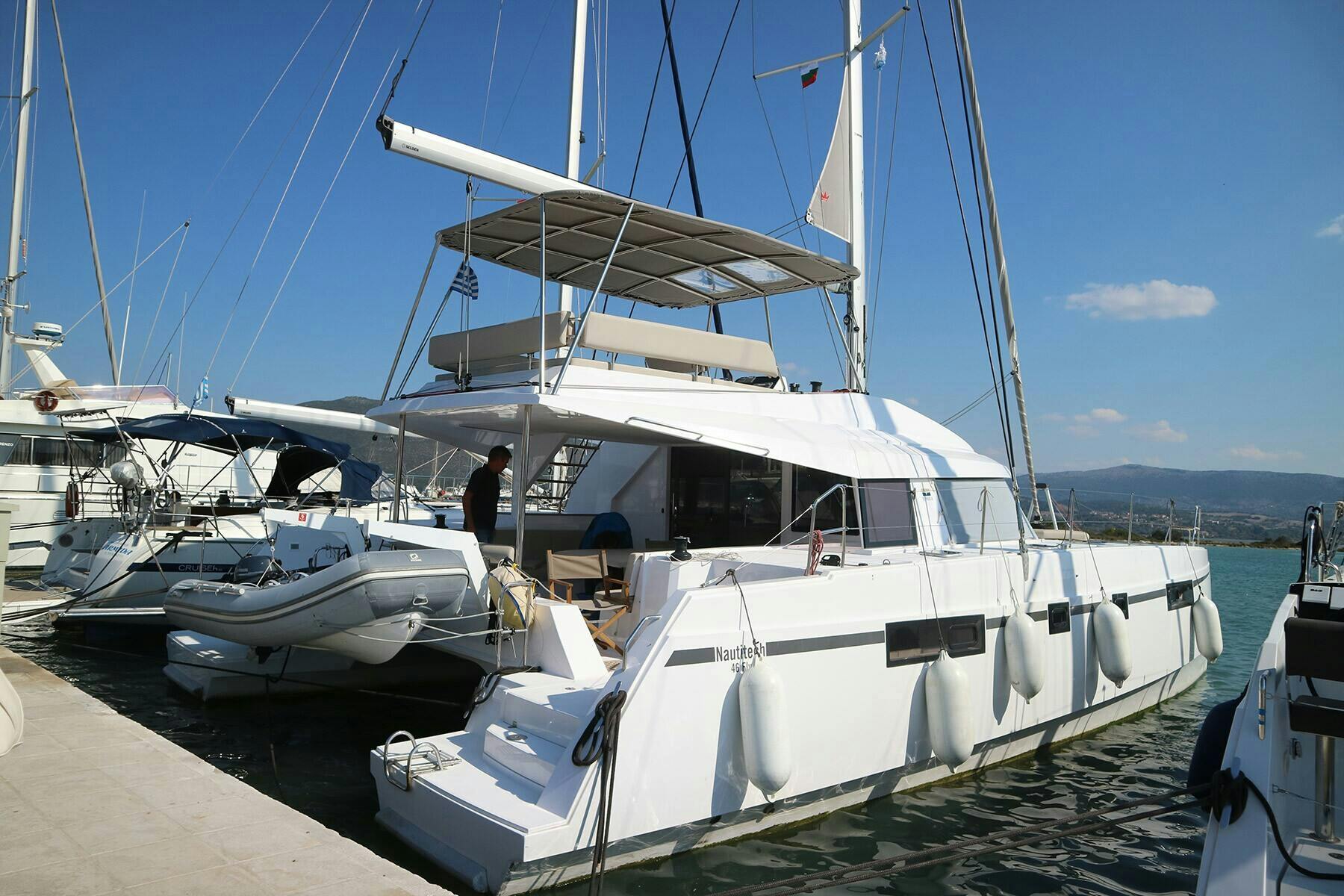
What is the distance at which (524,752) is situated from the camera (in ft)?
16.3

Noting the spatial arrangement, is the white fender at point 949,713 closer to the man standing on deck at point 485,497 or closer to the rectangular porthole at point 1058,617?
the rectangular porthole at point 1058,617

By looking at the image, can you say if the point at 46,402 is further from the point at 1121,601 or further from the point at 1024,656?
the point at 1121,601

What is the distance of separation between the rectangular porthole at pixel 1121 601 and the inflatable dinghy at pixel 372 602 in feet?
18.8

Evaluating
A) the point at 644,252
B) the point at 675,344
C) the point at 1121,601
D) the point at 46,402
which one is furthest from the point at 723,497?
the point at 46,402

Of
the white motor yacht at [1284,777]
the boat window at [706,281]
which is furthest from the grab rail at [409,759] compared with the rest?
the boat window at [706,281]

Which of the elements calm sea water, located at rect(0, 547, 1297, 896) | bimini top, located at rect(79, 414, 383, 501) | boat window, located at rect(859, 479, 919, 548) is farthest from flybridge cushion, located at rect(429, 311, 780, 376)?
bimini top, located at rect(79, 414, 383, 501)

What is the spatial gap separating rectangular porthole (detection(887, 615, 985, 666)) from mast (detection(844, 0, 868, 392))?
12.5 feet

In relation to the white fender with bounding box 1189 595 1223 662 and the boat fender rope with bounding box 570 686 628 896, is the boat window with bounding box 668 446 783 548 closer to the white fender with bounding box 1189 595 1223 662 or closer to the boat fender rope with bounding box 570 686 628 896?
the boat fender rope with bounding box 570 686 628 896

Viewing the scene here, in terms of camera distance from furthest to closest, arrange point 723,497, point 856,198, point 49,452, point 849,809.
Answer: point 49,452, point 856,198, point 723,497, point 849,809

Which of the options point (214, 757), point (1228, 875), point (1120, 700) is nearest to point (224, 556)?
point (214, 757)

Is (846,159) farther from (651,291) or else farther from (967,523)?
(967,523)

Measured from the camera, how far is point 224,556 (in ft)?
40.2

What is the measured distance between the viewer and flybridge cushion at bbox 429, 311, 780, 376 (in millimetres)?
7648

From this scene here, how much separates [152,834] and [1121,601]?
7.80 meters
